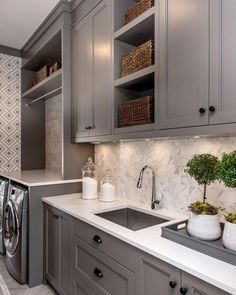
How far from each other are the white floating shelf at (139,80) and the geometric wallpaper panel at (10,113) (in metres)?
2.22

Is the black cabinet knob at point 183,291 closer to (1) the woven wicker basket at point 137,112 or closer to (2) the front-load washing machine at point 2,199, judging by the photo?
(1) the woven wicker basket at point 137,112

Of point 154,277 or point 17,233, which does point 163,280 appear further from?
point 17,233

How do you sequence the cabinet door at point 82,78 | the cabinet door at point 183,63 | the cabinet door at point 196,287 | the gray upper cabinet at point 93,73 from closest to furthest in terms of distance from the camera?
the cabinet door at point 196,287 < the cabinet door at point 183,63 < the gray upper cabinet at point 93,73 < the cabinet door at point 82,78

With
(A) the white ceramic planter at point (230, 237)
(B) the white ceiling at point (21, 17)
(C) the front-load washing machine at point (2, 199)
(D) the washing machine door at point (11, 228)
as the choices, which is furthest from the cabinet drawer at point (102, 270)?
(B) the white ceiling at point (21, 17)

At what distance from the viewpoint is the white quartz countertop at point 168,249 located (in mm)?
916

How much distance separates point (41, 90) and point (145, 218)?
229 centimetres

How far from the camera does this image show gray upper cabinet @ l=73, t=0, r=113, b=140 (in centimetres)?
198

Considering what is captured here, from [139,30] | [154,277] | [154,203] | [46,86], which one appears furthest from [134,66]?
[46,86]

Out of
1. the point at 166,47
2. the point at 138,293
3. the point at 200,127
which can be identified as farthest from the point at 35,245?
the point at 166,47

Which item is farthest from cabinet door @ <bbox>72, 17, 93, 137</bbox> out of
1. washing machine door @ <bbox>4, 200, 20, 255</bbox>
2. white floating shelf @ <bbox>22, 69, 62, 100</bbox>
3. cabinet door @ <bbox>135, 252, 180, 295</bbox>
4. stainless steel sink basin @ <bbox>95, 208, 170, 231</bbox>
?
cabinet door @ <bbox>135, 252, 180, 295</bbox>

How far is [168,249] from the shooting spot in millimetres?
1154

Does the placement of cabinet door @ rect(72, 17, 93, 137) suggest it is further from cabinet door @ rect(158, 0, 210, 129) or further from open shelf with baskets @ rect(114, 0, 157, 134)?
cabinet door @ rect(158, 0, 210, 129)

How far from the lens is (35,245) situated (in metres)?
2.28

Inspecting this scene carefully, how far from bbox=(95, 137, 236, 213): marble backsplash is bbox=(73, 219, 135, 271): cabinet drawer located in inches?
23.5
